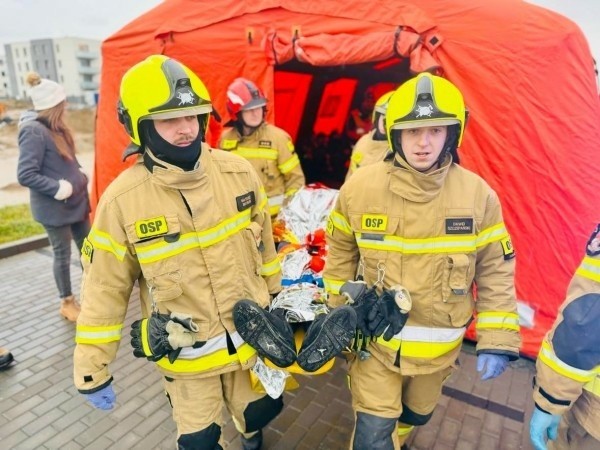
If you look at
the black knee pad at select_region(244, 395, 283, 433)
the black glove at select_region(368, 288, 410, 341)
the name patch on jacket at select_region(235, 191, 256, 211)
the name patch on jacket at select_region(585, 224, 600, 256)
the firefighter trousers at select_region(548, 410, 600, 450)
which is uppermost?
the name patch on jacket at select_region(585, 224, 600, 256)

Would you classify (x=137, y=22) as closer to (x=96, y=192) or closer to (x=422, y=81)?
(x=96, y=192)

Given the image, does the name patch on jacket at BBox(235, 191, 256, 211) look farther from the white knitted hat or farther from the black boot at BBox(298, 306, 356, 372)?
the white knitted hat

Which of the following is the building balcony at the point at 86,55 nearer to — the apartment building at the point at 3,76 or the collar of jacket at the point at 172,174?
the apartment building at the point at 3,76

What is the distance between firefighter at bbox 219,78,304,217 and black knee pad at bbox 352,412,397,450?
9.24 ft

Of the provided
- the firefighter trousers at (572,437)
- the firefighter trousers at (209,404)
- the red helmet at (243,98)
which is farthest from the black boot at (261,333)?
the red helmet at (243,98)

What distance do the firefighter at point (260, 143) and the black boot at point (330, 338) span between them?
2711mm

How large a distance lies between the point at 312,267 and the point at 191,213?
1735 mm

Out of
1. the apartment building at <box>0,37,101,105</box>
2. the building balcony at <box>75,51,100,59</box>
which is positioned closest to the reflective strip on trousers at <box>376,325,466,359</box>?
the apartment building at <box>0,37,101,105</box>

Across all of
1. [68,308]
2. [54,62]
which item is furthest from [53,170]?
[54,62]

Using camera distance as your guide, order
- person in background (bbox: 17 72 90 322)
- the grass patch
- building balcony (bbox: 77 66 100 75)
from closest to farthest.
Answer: person in background (bbox: 17 72 90 322) < the grass patch < building balcony (bbox: 77 66 100 75)

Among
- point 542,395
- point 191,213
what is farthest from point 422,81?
point 542,395

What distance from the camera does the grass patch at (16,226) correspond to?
23.4 ft

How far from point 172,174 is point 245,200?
46cm

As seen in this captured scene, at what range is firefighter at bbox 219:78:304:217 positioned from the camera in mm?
4422
